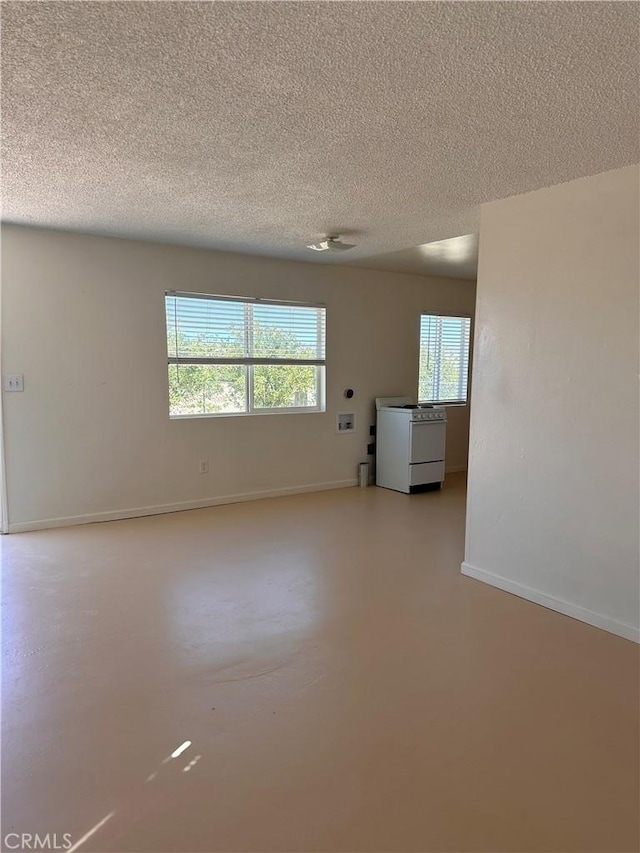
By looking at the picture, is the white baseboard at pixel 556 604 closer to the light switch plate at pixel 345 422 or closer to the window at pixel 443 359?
the light switch plate at pixel 345 422

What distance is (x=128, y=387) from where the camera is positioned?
15.0 feet

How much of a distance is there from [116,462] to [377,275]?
3340 millimetres

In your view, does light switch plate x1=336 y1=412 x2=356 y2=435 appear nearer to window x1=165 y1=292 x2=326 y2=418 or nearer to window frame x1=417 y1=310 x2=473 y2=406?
window x1=165 y1=292 x2=326 y2=418

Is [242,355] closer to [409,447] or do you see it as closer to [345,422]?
[345,422]

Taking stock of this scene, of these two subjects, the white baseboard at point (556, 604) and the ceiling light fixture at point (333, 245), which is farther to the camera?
the ceiling light fixture at point (333, 245)

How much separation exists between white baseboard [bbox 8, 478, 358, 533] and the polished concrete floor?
0.88 m

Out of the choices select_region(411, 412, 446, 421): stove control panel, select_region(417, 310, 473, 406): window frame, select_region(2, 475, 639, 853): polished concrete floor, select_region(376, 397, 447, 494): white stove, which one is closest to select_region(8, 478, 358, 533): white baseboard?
select_region(376, 397, 447, 494): white stove

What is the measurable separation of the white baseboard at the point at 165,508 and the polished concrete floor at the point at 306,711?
88cm

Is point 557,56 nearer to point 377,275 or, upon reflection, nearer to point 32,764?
point 32,764

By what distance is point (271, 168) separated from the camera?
2711mm

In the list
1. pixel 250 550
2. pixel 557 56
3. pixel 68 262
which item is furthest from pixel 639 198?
pixel 68 262

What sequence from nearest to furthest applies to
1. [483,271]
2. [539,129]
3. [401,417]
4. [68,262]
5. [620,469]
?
[539,129], [620,469], [483,271], [68,262], [401,417]

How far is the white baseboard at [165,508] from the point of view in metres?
4.28

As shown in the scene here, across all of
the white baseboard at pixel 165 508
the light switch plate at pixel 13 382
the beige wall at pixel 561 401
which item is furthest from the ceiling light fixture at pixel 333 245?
the light switch plate at pixel 13 382
